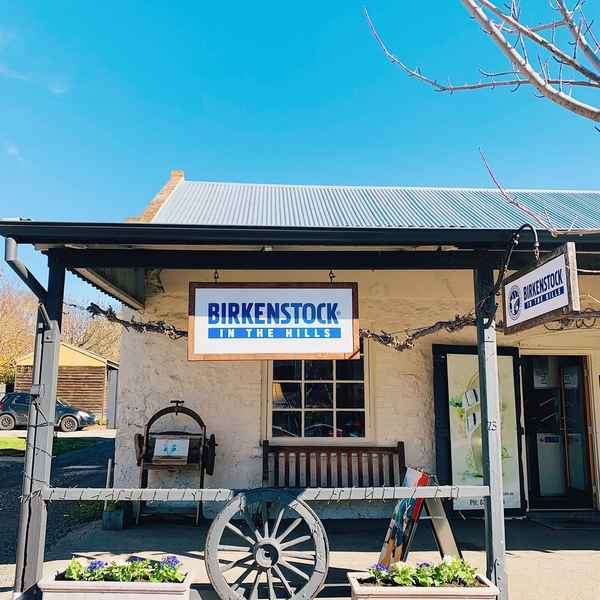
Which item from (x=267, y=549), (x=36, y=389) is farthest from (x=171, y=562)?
(x=36, y=389)

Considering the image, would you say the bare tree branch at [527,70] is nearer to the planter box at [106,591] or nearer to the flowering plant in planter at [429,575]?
the flowering plant in planter at [429,575]

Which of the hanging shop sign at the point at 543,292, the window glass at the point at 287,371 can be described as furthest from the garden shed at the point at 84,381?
the hanging shop sign at the point at 543,292

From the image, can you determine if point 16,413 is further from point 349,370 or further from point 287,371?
point 349,370

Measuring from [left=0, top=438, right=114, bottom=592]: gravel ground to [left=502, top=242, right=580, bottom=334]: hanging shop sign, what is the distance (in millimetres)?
4649

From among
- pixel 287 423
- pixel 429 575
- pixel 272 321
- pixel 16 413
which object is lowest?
pixel 429 575

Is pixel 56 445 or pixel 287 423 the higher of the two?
pixel 287 423

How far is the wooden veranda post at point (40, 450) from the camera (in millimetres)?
4309

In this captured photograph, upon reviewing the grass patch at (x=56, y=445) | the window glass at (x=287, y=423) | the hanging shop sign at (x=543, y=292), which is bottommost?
the grass patch at (x=56, y=445)

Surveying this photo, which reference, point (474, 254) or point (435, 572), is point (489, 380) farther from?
point (435, 572)

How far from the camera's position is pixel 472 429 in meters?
7.45

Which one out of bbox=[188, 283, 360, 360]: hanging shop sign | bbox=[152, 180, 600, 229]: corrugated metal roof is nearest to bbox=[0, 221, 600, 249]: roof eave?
bbox=[152, 180, 600, 229]: corrugated metal roof

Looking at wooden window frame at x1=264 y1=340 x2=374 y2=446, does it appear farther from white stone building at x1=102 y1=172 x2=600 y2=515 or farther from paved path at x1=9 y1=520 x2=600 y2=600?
paved path at x1=9 y1=520 x2=600 y2=600

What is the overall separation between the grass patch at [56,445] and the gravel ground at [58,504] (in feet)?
3.19

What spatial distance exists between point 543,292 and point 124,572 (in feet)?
11.1
